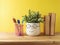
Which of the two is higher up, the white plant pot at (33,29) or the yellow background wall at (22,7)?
the yellow background wall at (22,7)

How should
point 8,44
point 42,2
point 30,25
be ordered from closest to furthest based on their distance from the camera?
point 8,44, point 30,25, point 42,2

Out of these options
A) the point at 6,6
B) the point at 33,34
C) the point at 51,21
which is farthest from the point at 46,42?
the point at 6,6

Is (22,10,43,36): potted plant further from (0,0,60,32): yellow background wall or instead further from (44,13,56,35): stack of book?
(0,0,60,32): yellow background wall

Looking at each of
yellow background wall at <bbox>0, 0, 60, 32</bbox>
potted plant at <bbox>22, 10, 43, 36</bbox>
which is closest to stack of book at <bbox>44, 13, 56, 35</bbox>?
potted plant at <bbox>22, 10, 43, 36</bbox>

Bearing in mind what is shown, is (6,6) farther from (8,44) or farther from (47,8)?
(8,44)

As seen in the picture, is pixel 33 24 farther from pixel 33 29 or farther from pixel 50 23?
pixel 50 23

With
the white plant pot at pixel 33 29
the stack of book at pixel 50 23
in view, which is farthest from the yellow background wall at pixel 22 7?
the white plant pot at pixel 33 29

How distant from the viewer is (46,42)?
3.51 feet

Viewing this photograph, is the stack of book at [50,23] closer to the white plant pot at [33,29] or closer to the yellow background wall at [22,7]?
the white plant pot at [33,29]

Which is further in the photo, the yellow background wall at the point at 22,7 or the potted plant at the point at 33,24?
the yellow background wall at the point at 22,7

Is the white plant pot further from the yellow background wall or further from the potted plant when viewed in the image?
the yellow background wall

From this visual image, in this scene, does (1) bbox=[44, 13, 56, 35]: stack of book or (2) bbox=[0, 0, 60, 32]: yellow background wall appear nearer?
(1) bbox=[44, 13, 56, 35]: stack of book

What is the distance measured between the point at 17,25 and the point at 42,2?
460mm

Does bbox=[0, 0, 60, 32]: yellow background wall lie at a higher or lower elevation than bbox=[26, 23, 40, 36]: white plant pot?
higher
